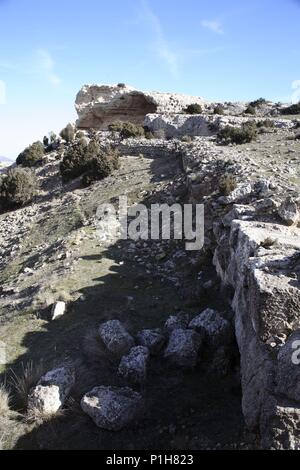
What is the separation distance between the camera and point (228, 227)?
1042 cm

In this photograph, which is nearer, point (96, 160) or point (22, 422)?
point (22, 422)

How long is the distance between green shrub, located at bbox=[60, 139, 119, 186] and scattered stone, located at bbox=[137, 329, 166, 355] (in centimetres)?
1426

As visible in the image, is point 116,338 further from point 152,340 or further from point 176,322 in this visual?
point 176,322

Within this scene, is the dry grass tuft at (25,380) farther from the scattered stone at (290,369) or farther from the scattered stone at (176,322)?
the scattered stone at (290,369)

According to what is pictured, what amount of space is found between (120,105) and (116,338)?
125 feet

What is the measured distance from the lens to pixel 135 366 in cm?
766

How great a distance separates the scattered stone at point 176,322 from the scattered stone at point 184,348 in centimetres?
64

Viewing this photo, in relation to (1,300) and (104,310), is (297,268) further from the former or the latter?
(1,300)

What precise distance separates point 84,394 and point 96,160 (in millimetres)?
16097

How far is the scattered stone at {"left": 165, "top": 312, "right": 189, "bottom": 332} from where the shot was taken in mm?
8867

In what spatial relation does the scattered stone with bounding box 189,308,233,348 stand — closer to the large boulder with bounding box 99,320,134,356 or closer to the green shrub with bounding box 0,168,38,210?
the large boulder with bounding box 99,320,134,356

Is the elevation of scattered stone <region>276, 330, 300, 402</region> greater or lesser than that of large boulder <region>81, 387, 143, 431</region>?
greater

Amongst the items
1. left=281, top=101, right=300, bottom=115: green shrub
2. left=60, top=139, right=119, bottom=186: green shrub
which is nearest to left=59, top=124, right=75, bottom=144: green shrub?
left=60, top=139, right=119, bottom=186: green shrub
